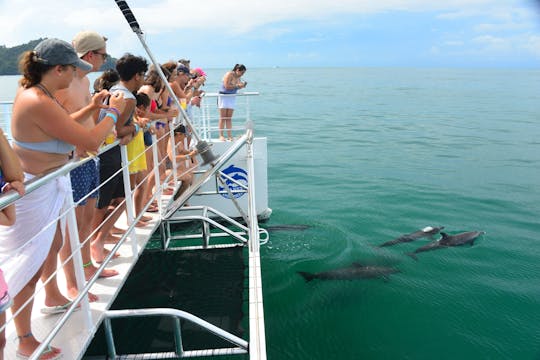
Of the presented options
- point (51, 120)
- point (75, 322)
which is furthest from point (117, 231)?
point (51, 120)

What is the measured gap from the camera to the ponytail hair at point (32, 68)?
7.61 feet

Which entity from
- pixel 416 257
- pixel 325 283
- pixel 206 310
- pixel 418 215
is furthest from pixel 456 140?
pixel 206 310

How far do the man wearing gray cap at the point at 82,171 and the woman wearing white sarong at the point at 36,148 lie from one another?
347mm

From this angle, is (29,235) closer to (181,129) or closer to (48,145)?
(48,145)

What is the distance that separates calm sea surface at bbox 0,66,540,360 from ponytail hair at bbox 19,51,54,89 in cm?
407

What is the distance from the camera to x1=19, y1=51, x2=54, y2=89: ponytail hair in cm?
232

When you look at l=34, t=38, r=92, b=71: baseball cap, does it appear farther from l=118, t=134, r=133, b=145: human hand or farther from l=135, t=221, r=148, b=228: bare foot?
l=135, t=221, r=148, b=228: bare foot

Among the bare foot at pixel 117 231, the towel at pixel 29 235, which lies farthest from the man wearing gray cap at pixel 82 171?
the bare foot at pixel 117 231

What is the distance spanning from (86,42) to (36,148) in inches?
43.9

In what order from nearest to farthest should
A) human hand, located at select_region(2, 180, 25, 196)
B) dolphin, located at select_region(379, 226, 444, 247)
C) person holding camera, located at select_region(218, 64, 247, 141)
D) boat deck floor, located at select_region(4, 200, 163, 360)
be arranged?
1. human hand, located at select_region(2, 180, 25, 196)
2. boat deck floor, located at select_region(4, 200, 163, 360)
3. dolphin, located at select_region(379, 226, 444, 247)
4. person holding camera, located at select_region(218, 64, 247, 141)

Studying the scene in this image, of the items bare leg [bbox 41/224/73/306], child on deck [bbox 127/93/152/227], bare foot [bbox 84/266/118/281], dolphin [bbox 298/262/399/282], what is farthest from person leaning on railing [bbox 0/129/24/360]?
dolphin [bbox 298/262/399/282]

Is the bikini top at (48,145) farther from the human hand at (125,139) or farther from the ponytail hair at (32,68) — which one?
the human hand at (125,139)

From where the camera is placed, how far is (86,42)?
10.3 feet

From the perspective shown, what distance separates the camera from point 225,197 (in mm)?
9125
